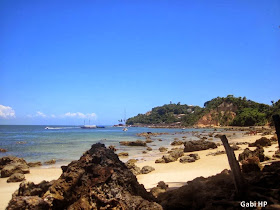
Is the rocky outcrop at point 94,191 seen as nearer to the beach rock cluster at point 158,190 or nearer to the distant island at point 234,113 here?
the beach rock cluster at point 158,190

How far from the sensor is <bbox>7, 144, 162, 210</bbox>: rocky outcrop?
3795mm

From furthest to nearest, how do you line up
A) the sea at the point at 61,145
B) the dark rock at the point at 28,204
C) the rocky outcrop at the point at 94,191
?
the sea at the point at 61,145
the dark rock at the point at 28,204
the rocky outcrop at the point at 94,191

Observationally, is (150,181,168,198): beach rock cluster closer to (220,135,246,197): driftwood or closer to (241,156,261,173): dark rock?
(241,156,261,173): dark rock

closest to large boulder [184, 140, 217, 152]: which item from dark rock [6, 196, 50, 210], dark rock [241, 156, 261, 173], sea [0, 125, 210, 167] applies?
sea [0, 125, 210, 167]

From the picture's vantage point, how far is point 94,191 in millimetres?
3891

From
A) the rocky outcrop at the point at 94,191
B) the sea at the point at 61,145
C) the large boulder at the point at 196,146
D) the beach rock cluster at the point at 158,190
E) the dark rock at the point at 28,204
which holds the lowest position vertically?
the sea at the point at 61,145

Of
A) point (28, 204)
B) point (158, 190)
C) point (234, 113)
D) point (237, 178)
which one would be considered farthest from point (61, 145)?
point (234, 113)

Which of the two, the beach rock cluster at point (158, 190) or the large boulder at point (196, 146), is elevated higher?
the beach rock cluster at point (158, 190)

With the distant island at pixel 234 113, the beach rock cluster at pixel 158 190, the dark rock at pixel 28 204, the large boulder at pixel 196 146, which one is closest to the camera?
the dark rock at pixel 28 204

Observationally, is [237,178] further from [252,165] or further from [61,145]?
[61,145]

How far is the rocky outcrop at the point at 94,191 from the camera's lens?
3.79 m

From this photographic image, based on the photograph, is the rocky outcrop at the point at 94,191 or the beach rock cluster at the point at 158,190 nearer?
the rocky outcrop at the point at 94,191

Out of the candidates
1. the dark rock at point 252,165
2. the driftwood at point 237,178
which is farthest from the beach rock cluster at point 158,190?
the driftwood at point 237,178

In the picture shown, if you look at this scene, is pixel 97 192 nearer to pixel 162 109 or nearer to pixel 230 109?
pixel 230 109
